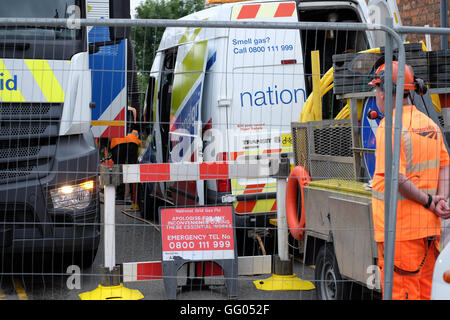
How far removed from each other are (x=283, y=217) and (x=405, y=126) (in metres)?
2.08

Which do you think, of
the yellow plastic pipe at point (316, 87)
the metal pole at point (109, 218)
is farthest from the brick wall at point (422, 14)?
the metal pole at point (109, 218)

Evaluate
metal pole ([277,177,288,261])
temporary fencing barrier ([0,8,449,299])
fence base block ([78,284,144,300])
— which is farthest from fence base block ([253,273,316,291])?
fence base block ([78,284,144,300])

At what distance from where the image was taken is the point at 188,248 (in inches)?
241

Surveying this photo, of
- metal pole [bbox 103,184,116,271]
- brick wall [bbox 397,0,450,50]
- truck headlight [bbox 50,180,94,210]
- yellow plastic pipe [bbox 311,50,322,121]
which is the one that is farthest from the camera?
brick wall [bbox 397,0,450,50]

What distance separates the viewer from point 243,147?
6945mm

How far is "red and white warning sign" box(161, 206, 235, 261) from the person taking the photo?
20.0ft

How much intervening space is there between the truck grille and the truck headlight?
0.22 meters

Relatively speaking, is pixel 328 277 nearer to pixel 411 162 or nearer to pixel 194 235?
pixel 194 235

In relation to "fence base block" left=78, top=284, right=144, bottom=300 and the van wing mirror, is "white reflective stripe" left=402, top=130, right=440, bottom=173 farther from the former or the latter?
the van wing mirror

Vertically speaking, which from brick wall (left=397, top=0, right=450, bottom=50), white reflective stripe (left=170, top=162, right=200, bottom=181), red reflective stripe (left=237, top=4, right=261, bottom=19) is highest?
brick wall (left=397, top=0, right=450, bottom=50)

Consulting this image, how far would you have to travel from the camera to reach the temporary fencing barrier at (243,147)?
17.5 feet

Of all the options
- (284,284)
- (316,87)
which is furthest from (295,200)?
(316,87)
